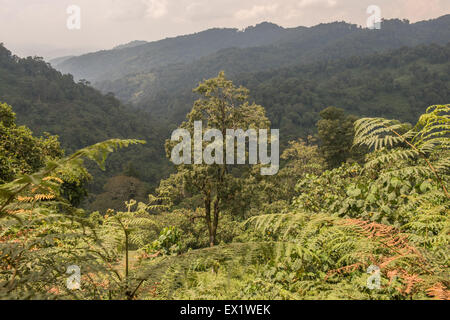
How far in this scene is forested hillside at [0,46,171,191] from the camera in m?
53.0

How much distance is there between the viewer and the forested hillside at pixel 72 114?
53.0 m

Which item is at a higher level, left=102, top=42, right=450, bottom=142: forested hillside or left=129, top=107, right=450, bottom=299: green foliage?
left=102, top=42, right=450, bottom=142: forested hillside

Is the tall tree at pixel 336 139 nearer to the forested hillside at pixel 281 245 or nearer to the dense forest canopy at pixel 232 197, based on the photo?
the dense forest canopy at pixel 232 197

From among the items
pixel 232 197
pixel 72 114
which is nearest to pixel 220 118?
pixel 232 197

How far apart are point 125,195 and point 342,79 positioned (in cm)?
9325

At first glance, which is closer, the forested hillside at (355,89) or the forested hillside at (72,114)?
the forested hillside at (72,114)

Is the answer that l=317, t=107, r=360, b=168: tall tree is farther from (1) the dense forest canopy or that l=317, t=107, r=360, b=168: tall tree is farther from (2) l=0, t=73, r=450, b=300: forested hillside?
(2) l=0, t=73, r=450, b=300: forested hillside

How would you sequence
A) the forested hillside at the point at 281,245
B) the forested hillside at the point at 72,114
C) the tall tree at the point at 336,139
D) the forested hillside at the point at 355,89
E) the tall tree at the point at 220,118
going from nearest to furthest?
the forested hillside at the point at 281,245 < the tall tree at the point at 220,118 < the tall tree at the point at 336,139 < the forested hillside at the point at 72,114 < the forested hillside at the point at 355,89

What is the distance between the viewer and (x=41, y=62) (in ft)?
262

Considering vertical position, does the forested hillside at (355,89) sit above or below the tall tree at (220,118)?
above

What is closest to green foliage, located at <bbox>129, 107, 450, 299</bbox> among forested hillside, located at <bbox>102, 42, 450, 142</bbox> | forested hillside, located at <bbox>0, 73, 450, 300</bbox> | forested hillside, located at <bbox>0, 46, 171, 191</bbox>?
forested hillside, located at <bbox>0, 73, 450, 300</bbox>

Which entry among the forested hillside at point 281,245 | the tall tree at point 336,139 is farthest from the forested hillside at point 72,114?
the forested hillside at point 281,245

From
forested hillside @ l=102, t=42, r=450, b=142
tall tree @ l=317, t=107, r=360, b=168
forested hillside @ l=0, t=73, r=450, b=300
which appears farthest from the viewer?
forested hillside @ l=102, t=42, r=450, b=142

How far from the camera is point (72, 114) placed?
65688 millimetres
